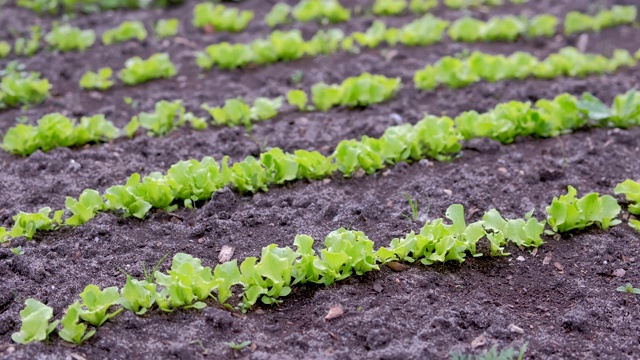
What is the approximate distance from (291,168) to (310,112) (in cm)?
126

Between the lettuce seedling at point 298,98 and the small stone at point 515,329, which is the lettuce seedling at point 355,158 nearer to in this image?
the lettuce seedling at point 298,98

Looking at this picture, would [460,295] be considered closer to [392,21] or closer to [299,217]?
[299,217]

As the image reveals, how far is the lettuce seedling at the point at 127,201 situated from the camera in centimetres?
400

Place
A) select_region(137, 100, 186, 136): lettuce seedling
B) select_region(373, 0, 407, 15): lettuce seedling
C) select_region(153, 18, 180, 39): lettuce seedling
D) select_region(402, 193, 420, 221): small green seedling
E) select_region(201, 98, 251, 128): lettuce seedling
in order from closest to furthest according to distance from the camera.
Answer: select_region(402, 193, 420, 221): small green seedling
select_region(137, 100, 186, 136): lettuce seedling
select_region(201, 98, 251, 128): lettuce seedling
select_region(153, 18, 180, 39): lettuce seedling
select_region(373, 0, 407, 15): lettuce seedling

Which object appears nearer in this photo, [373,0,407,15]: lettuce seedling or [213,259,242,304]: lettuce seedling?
[213,259,242,304]: lettuce seedling

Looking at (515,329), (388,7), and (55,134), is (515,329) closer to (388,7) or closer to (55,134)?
(55,134)

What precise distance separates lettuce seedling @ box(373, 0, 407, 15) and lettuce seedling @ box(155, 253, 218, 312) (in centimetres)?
532

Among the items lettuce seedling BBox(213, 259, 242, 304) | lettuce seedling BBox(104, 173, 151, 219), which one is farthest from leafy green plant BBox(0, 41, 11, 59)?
lettuce seedling BBox(213, 259, 242, 304)

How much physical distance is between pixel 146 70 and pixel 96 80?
15.9 inches

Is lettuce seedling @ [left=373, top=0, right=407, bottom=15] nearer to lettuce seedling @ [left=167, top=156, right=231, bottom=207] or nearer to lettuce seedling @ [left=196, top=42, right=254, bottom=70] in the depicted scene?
lettuce seedling @ [left=196, top=42, right=254, bottom=70]

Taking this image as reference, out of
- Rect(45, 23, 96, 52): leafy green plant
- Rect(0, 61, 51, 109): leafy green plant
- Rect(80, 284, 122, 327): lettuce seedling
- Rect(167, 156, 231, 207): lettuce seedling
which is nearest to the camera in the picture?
Rect(80, 284, 122, 327): lettuce seedling

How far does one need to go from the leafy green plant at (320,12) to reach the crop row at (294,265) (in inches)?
167

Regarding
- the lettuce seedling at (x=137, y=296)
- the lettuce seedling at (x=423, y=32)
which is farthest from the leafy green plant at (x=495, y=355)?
the lettuce seedling at (x=423, y=32)

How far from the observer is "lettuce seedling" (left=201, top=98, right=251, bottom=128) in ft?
17.3
